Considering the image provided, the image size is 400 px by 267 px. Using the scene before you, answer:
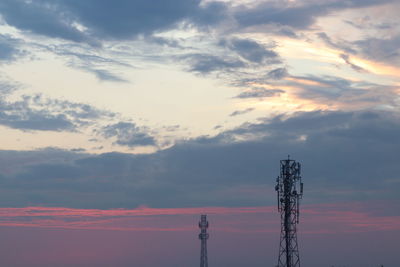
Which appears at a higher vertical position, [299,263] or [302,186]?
[302,186]

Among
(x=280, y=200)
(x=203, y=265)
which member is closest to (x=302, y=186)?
(x=280, y=200)

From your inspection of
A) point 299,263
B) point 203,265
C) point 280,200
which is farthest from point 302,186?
point 203,265

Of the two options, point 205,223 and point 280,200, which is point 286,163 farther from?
point 205,223

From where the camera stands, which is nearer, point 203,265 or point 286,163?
point 286,163

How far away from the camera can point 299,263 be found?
97.8 meters

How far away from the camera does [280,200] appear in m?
101

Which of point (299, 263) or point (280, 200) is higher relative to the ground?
point (280, 200)

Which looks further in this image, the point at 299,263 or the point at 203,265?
the point at 203,265

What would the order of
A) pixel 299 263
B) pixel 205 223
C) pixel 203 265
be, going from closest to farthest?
pixel 299 263
pixel 203 265
pixel 205 223

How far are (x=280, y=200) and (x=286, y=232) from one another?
4.69 metres

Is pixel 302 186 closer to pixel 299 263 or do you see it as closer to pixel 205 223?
pixel 299 263

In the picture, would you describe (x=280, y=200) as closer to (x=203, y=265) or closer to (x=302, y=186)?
(x=302, y=186)

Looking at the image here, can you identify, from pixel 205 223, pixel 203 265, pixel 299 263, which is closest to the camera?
pixel 299 263

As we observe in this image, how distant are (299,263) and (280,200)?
30.7 feet
